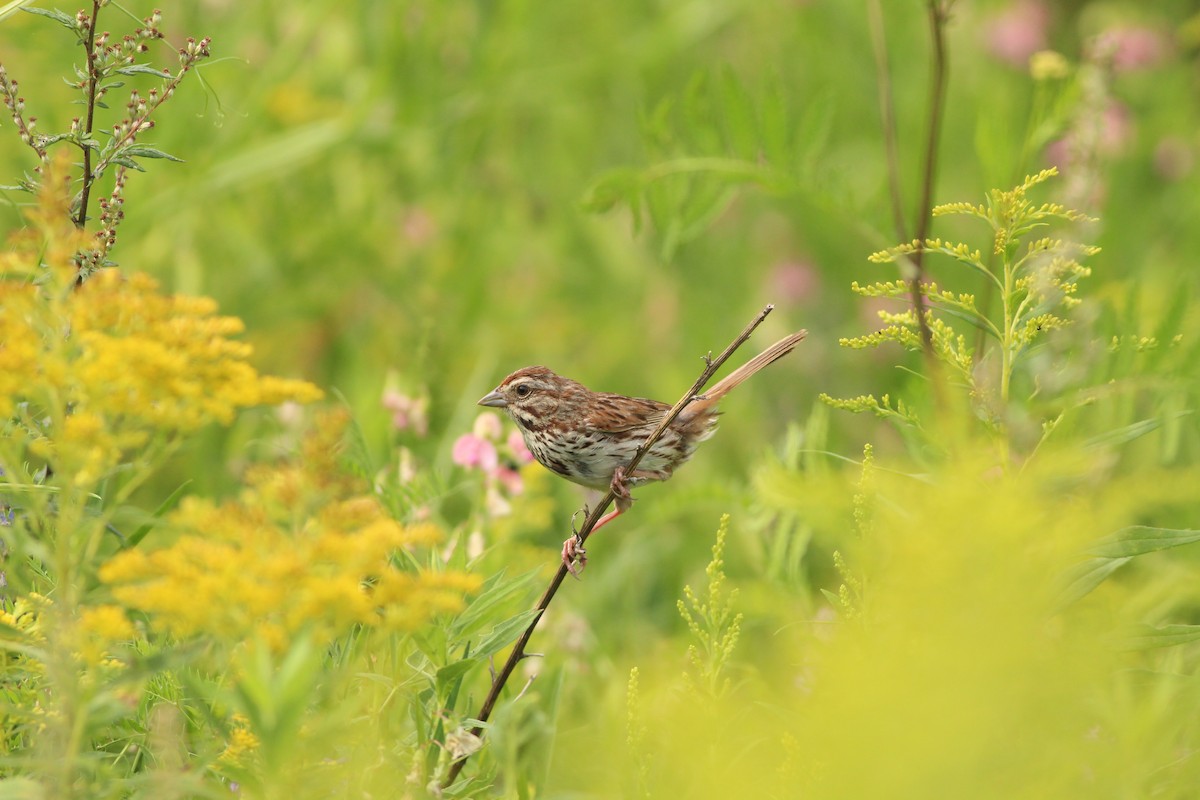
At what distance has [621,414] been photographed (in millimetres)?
4559

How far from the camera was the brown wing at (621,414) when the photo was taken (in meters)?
4.48

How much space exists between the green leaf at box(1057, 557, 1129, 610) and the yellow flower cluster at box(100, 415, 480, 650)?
1208 mm

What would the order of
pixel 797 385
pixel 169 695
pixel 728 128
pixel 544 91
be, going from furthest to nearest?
pixel 797 385
pixel 544 91
pixel 728 128
pixel 169 695

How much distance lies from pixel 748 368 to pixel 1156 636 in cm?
147

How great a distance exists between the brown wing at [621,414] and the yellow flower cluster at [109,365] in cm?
237

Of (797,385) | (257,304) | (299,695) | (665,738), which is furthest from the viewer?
(797,385)

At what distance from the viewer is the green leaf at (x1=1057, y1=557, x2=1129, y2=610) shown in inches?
100

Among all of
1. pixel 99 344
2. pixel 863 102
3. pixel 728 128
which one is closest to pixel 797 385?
pixel 863 102

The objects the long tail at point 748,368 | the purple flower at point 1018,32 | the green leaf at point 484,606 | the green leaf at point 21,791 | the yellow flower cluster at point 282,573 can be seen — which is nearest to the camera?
the yellow flower cluster at point 282,573

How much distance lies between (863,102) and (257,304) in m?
3.71

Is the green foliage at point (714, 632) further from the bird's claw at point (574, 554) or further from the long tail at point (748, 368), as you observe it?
the bird's claw at point (574, 554)

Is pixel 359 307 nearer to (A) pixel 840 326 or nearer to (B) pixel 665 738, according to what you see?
(A) pixel 840 326

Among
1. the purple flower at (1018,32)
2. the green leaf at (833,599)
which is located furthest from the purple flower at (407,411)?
the purple flower at (1018,32)

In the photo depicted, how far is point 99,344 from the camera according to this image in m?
1.94
